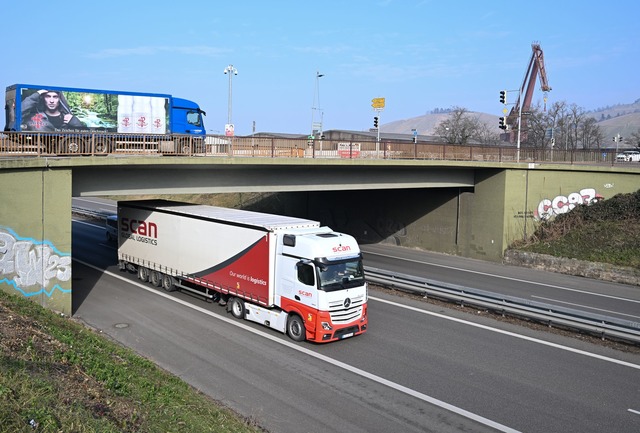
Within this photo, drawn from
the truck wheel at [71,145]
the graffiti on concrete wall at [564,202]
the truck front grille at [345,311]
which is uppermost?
the truck wheel at [71,145]

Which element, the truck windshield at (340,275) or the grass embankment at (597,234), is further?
the grass embankment at (597,234)

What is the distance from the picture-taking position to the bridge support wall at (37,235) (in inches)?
683

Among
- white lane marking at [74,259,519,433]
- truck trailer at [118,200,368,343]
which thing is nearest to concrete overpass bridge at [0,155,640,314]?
truck trailer at [118,200,368,343]

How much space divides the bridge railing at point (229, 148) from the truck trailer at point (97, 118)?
49 millimetres

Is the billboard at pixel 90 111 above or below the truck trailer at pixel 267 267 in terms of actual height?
above

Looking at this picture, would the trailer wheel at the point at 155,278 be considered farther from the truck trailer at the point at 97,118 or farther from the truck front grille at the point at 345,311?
the truck front grille at the point at 345,311

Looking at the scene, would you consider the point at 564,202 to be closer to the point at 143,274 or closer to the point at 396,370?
the point at 396,370

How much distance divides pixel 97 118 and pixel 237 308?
527 inches

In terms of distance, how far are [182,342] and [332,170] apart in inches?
574

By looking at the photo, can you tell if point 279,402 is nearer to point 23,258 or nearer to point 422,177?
point 23,258

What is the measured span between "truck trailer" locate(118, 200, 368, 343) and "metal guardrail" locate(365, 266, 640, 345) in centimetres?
573

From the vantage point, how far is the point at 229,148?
22953 mm

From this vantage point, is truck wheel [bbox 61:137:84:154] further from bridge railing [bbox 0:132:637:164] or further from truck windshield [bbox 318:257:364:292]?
truck windshield [bbox 318:257:364:292]

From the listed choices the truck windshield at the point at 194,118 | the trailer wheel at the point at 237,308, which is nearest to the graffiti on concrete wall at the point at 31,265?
the trailer wheel at the point at 237,308
